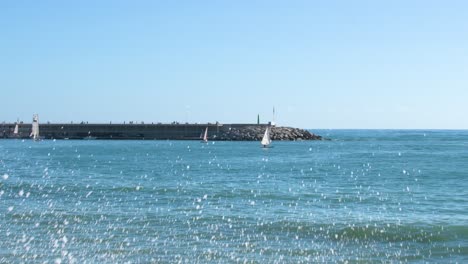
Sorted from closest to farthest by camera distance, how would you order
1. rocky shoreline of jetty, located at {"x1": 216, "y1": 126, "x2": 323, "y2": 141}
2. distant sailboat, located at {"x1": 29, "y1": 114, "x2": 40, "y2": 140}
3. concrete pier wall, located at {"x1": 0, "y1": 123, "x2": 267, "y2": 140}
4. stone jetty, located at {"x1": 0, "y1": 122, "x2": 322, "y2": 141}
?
1. distant sailboat, located at {"x1": 29, "y1": 114, "x2": 40, "y2": 140}
2. rocky shoreline of jetty, located at {"x1": 216, "y1": 126, "x2": 323, "y2": 141}
3. stone jetty, located at {"x1": 0, "y1": 122, "x2": 322, "y2": 141}
4. concrete pier wall, located at {"x1": 0, "y1": 123, "x2": 267, "y2": 140}

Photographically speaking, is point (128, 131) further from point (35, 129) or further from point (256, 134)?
point (256, 134)

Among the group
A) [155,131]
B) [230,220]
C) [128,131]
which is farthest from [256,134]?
[230,220]

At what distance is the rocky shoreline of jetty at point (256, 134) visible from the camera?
126375mm

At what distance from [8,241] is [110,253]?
12.0ft

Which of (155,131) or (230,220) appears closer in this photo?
(230,220)

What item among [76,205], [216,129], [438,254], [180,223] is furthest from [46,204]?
[216,129]

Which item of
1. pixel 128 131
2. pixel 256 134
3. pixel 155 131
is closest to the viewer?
pixel 256 134

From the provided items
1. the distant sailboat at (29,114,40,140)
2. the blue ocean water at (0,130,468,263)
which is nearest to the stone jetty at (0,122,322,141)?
the distant sailboat at (29,114,40,140)

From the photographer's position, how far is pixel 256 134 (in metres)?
127

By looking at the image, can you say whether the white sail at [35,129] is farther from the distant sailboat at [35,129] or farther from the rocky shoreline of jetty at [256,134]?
the rocky shoreline of jetty at [256,134]

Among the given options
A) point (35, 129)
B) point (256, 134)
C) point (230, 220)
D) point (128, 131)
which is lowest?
point (230, 220)

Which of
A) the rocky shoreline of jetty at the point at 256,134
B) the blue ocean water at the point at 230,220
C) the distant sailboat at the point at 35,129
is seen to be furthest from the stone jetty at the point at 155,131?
the blue ocean water at the point at 230,220

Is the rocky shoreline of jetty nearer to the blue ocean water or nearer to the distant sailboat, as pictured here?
the distant sailboat

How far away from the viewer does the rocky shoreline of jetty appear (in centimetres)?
12638
